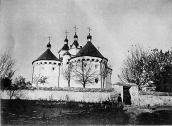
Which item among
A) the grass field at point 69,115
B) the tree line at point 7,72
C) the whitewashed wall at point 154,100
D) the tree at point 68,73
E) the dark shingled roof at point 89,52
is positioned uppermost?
the dark shingled roof at point 89,52

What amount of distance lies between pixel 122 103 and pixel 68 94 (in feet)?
6.82

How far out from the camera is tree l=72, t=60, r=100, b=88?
39.9ft

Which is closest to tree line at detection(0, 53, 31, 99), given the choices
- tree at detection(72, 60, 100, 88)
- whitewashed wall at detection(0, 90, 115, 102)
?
whitewashed wall at detection(0, 90, 115, 102)

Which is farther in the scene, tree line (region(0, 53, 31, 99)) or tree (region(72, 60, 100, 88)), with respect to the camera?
tree (region(72, 60, 100, 88))

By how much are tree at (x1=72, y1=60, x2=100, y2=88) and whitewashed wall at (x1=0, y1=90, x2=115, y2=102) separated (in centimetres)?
342

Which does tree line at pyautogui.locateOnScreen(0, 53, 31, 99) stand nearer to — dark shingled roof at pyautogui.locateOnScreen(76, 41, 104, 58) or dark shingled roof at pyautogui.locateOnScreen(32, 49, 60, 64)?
dark shingled roof at pyautogui.locateOnScreen(76, 41, 104, 58)

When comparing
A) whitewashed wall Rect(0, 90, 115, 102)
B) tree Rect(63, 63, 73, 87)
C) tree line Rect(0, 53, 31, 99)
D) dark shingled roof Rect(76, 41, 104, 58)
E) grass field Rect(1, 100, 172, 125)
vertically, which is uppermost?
dark shingled roof Rect(76, 41, 104, 58)

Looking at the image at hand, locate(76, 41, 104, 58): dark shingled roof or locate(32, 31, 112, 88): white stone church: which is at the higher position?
locate(76, 41, 104, 58): dark shingled roof

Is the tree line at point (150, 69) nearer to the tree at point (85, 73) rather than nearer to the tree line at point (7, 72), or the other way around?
the tree at point (85, 73)

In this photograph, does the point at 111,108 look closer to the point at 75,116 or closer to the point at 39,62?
the point at 75,116

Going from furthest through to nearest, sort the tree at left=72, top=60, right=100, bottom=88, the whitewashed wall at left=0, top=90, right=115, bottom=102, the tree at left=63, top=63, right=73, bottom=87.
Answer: the tree at left=63, top=63, right=73, bottom=87
the tree at left=72, top=60, right=100, bottom=88
the whitewashed wall at left=0, top=90, right=115, bottom=102

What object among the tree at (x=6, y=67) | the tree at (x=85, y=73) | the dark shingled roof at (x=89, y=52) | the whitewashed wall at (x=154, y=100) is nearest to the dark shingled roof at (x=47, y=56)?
the dark shingled roof at (x=89, y=52)

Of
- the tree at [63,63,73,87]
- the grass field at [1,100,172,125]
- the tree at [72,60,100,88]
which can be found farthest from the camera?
the tree at [63,63,73,87]

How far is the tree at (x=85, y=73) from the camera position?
12.1 meters
